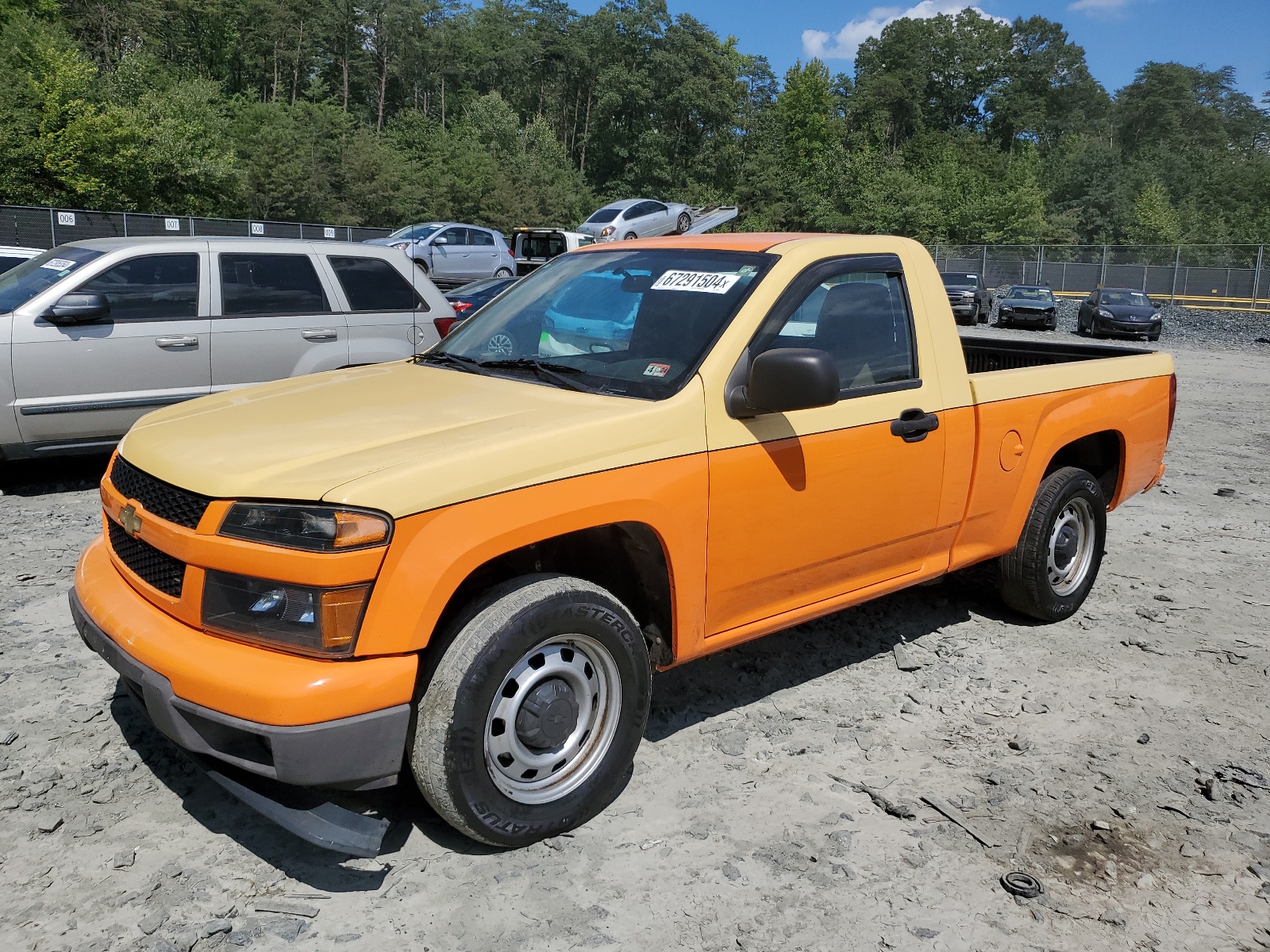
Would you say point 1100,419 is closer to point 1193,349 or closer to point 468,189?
point 1193,349

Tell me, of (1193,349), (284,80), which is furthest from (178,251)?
(284,80)

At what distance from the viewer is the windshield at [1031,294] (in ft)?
101

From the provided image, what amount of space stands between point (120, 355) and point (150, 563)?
472cm

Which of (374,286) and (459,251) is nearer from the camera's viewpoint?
(374,286)

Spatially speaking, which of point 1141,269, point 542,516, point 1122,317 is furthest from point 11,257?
point 1141,269

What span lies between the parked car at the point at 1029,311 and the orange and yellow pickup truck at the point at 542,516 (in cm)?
2792

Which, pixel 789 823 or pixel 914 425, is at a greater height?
pixel 914 425

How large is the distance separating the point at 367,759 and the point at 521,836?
0.62 metres

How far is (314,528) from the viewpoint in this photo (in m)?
2.65

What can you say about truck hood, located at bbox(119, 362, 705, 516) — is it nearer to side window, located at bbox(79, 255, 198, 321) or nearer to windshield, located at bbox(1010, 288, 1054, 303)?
side window, located at bbox(79, 255, 198, 321)

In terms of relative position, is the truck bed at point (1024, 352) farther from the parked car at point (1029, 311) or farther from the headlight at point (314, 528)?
the parked car at point (1029, 311)

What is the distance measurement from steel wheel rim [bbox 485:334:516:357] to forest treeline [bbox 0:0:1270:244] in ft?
121

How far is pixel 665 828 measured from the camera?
10.7 ft

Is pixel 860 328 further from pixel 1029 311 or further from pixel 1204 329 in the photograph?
pixel 1204 329
